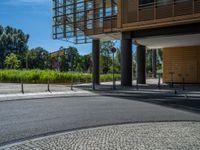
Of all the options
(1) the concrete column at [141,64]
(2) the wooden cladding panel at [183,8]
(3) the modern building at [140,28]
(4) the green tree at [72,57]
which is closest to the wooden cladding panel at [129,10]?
(3) the modern building at [140,28]

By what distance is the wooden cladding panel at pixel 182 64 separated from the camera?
117ft

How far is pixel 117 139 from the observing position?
280 inches

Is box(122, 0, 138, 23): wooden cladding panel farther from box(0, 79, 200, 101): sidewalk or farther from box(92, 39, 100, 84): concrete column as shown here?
box(92, 39, 100, 84): concrete column

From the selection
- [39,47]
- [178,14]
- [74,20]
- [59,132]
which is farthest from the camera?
[39,47]

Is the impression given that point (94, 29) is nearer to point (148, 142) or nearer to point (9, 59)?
point (148, 142)

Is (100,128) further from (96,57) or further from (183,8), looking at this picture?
(96,57)

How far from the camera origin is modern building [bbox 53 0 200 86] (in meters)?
24.4

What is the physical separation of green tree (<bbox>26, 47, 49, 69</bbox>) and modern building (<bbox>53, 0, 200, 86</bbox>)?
78383 mm

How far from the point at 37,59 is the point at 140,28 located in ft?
309

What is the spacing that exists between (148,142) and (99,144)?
1105mm

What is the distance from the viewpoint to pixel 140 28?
26.0 meters

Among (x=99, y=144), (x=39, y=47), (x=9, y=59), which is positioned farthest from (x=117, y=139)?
(x=39, y=47)

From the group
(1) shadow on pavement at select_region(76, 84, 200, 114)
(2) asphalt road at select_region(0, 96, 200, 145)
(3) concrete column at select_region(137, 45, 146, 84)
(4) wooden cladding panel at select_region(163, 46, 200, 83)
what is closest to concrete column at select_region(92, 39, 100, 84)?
(3) concrete column at select_region(137, 45, 146, 84)

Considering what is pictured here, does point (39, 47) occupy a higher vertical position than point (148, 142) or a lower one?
higher
